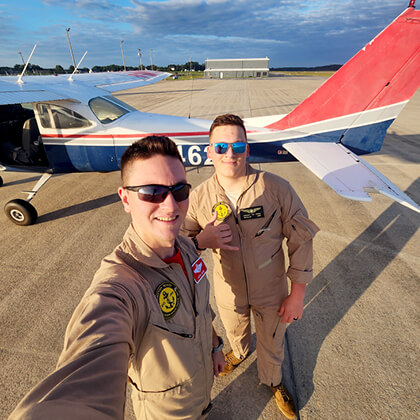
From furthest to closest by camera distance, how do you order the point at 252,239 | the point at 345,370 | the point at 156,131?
the point at 156,131 < the point at 345,370 < the point at 252,239

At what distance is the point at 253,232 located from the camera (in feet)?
6.26

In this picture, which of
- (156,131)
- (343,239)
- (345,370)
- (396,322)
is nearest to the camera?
(345,370)

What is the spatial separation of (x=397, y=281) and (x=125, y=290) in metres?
4.11

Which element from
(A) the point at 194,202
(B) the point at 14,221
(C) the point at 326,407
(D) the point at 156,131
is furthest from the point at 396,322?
(B) the point at 14,221

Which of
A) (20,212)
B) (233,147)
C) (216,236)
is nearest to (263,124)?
(233,147)

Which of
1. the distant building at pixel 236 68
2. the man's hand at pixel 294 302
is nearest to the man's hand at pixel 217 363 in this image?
the man's hand at pixel 294 302

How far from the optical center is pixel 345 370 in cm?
248

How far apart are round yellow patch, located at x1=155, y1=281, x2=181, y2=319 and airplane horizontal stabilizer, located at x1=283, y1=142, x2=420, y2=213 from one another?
2451mm

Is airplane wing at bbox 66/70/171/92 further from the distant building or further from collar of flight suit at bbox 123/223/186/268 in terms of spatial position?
the distant building

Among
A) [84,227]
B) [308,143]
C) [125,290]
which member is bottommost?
[84,227]

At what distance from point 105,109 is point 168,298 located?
5393 millimetres

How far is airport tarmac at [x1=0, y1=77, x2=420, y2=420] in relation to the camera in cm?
228

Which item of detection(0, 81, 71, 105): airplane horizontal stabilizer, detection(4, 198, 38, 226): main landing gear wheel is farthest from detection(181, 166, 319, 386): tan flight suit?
detection(4, 198, 38, 226): main landing gear wheel

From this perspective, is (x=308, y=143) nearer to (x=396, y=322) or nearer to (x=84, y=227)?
(x=396, y=322)
